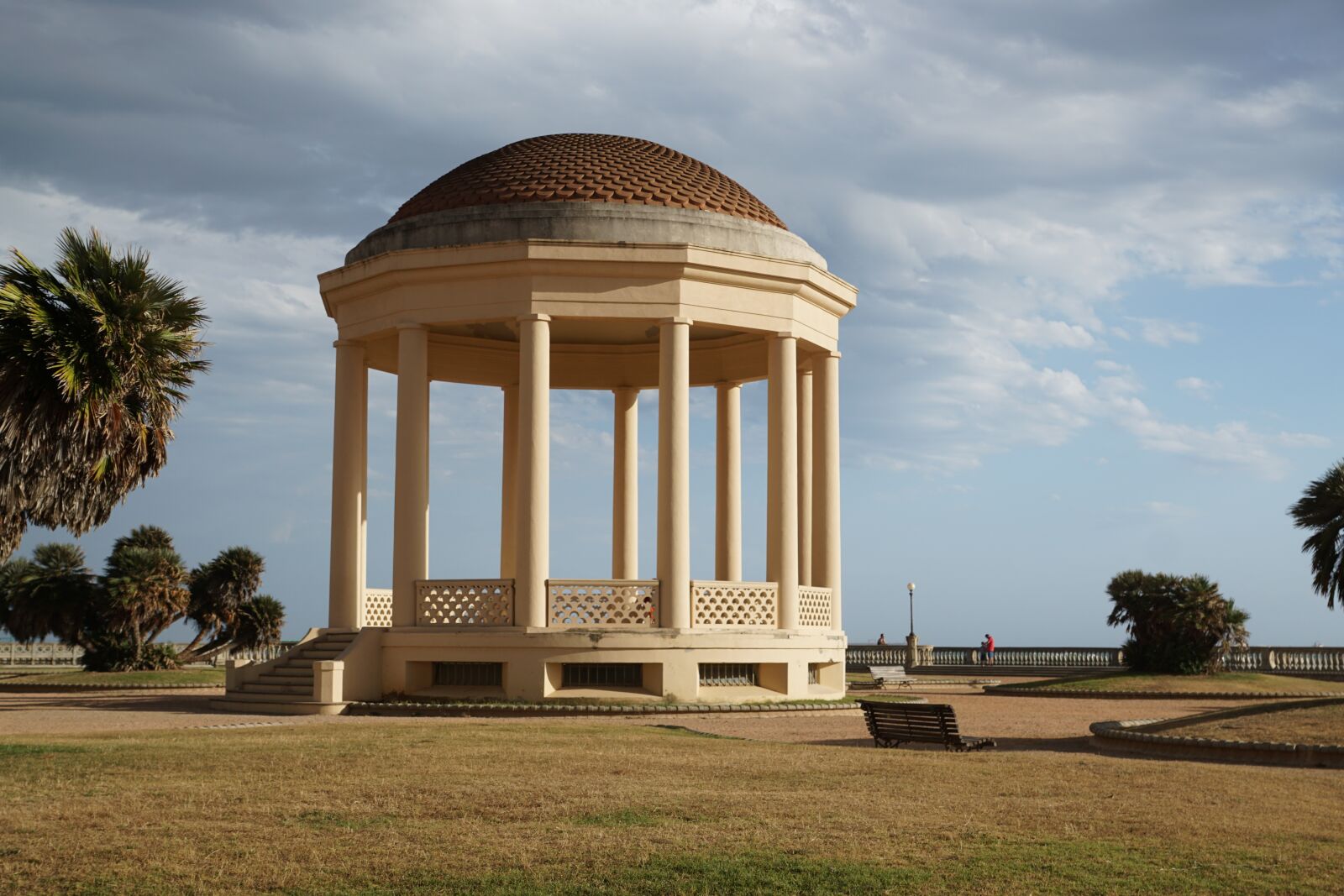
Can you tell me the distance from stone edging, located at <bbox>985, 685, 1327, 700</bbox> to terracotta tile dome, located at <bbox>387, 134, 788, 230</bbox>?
17.3 meters

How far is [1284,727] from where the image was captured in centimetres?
2138

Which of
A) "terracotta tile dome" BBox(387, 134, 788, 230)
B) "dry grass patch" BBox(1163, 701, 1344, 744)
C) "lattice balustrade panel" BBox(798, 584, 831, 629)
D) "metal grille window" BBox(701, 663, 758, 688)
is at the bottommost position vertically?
"dry grass patch" BBox(1163, 701, 1344, 744)

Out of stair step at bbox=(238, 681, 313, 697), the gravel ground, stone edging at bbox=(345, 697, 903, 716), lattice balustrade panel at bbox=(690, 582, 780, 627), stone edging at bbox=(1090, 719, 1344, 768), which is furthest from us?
lattice balustrade panel at bbox=(690, 582, 780, 627)

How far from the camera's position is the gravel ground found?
80.1 feet

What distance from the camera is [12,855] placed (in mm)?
11859

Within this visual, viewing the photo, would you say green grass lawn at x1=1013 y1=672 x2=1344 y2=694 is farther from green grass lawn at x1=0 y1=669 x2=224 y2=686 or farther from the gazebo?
green grass lawn at x1=0 y1=669 x2=224 y2=686

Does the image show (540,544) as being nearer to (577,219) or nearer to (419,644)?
(419,644)

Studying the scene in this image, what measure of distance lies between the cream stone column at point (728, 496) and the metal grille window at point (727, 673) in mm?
5800

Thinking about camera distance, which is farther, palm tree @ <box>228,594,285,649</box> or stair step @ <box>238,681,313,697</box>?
palm tree @ <box>228,594,285,649</box>

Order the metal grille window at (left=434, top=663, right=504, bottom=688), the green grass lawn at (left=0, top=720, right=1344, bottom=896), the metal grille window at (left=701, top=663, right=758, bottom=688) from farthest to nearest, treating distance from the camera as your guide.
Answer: the metal grille window at (left=701, top=663, right=758, bottom=688) → the metal grille window at (left=434, top=663, right=504, bottom=688) → the green grass lawn at (left=0, top=720, right=1344, bottom=896)

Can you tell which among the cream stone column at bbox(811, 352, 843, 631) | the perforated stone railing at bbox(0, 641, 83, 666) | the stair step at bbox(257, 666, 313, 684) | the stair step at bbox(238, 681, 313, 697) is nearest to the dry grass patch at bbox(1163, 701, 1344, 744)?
the cream stone column at bbox(811, 352, 843, 631)

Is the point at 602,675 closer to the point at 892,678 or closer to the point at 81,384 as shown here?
the point at 81,384

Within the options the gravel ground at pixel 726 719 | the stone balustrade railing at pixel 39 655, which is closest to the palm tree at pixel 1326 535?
the gravel ground at pixel 726 719

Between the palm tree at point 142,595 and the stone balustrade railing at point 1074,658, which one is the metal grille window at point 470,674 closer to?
the palm tree at point 142,595
